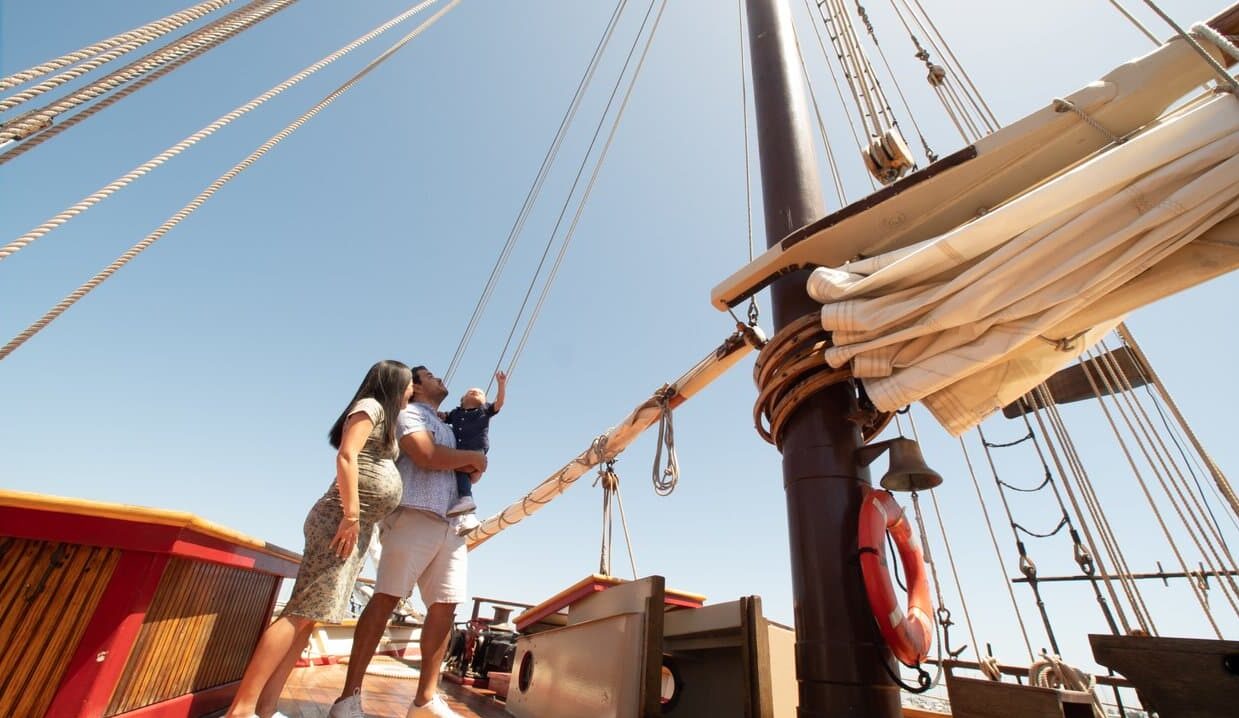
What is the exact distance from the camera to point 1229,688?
1.12 m

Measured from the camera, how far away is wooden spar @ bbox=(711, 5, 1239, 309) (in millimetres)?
1625

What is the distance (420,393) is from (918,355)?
210 centimetres

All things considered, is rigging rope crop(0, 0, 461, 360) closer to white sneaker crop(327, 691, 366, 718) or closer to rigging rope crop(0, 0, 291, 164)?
rigging rope crop(0, 0, 291, 164)

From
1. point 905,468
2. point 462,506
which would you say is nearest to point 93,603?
point 462,506

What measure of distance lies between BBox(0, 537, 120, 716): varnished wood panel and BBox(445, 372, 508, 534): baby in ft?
3.71

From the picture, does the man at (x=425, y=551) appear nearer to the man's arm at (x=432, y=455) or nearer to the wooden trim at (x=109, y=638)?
the man's arm at (x=432, y=455)

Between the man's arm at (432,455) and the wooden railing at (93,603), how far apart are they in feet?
2.25

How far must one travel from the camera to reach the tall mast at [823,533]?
151 centimetres

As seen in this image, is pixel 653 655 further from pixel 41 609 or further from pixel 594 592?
pixel 41 609

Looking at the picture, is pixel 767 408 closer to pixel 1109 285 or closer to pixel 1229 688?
pixel 1109 285

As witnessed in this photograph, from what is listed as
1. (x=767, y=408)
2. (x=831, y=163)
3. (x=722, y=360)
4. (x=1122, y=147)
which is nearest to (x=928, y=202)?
(x=1122, y=147)

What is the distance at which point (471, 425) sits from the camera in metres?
2.79

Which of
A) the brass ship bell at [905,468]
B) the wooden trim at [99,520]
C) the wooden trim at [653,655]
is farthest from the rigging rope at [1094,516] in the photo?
the wooden trim at [99,520]

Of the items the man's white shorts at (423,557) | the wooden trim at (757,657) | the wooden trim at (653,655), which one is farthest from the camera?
the man's white shorts at (423,557)
